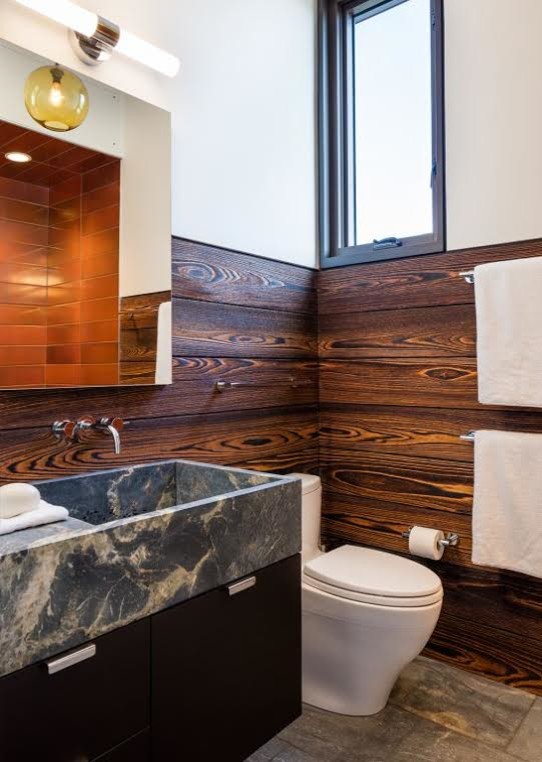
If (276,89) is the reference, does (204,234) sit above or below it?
below

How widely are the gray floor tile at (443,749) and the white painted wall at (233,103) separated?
65.4 inches

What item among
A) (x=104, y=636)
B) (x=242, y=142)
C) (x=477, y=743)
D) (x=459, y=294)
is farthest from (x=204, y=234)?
(x=477, y=743)

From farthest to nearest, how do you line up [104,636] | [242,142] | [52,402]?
[242,142]
[52,402]
[104,636]

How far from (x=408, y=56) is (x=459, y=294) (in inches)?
40.4

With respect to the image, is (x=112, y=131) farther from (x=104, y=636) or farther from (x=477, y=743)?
(x=477, y=743)

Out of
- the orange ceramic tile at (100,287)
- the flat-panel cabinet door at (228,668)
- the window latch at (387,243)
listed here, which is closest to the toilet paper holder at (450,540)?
the flat-panel cabinet door at (228,668)

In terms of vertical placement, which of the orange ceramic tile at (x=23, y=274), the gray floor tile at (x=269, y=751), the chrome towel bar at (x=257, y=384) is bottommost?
the gray floor tile at (x=269, y=751)

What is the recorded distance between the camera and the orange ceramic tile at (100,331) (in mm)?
1612

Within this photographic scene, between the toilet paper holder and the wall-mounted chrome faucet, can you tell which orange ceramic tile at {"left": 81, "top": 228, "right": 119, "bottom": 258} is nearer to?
the wall-mounted chrome faucet

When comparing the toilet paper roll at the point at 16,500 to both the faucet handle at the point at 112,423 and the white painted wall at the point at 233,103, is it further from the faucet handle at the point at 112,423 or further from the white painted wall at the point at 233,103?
the white painted wall at the point at 233,103

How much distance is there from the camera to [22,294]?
4.92 feet

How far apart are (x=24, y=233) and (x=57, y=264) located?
0.11m

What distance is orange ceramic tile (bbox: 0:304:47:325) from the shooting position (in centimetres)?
147

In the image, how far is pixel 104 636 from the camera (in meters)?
1.06
